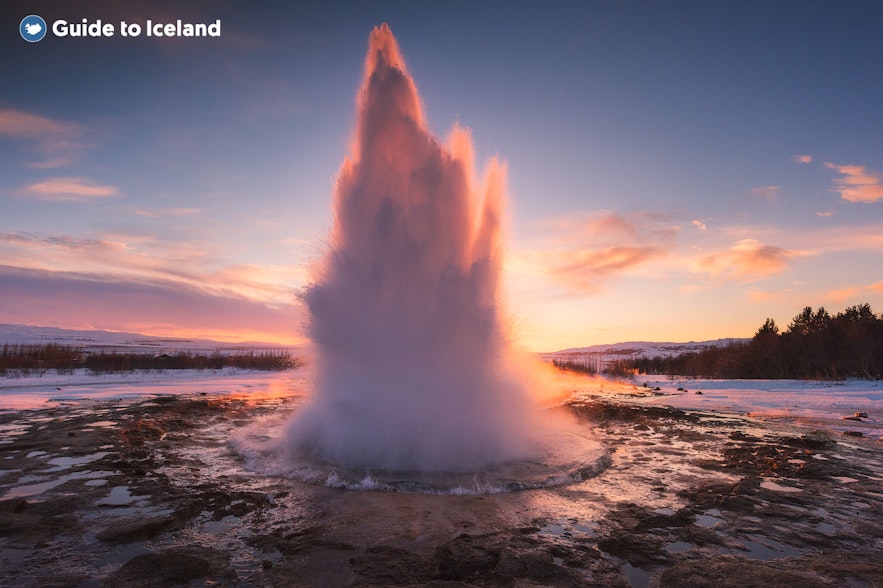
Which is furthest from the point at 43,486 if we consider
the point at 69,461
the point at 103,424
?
the point at 103,424

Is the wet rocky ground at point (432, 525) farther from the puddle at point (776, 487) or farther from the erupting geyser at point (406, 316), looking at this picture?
the erupting geyser at point (406, 316)

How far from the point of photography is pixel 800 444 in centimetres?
1366

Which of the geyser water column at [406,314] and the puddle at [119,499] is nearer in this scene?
the puddle at [119,499]

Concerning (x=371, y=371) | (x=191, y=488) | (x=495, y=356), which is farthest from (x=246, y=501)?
(x=495, y=356)

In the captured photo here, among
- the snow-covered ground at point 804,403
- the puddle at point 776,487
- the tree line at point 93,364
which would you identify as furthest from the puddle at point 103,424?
the snow-covered ground at point 804,403

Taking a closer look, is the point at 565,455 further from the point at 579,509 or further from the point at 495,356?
the point at 579,509

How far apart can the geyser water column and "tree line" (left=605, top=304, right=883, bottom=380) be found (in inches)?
1757

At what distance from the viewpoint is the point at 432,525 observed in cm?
680

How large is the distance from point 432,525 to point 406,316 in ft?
20.3

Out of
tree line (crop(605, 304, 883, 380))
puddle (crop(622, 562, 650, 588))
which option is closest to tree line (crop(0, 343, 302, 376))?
puddle (crop(622, 562, 650, 588))

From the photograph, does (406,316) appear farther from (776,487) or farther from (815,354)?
(815,354)

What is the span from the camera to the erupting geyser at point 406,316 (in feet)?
36.9

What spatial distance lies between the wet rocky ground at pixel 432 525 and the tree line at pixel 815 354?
4308 cm

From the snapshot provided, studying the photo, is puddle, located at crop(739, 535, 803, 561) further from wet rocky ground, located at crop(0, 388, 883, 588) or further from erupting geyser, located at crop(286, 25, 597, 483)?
erupting geyser, located at crop(286, 25, 597, 483)
